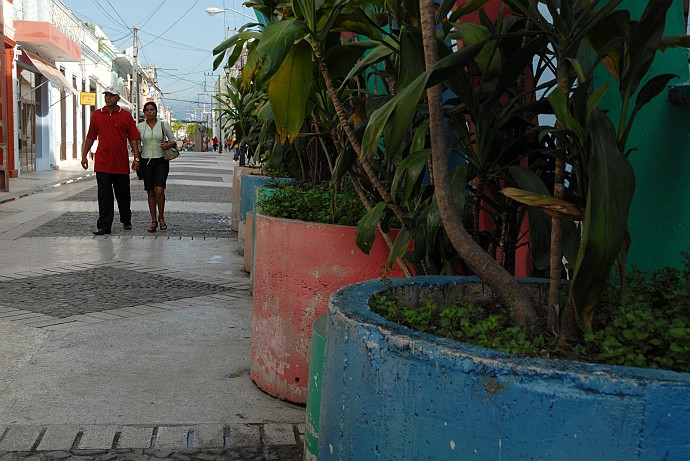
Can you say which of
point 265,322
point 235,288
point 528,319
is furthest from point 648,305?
point 235,288

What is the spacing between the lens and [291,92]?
8.36ft

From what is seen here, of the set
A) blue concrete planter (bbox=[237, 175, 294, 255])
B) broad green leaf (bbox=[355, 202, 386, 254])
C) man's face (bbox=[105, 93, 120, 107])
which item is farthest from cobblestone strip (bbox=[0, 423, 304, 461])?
man's face (bbox=[105, 93, 120, 107])

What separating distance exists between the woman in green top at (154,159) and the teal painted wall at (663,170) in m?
7.89

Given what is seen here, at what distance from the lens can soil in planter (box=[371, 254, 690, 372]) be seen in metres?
1.72

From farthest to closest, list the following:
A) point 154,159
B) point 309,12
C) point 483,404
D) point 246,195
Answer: point 154,159 < point 246,195 < point 309,12 < point 483,404

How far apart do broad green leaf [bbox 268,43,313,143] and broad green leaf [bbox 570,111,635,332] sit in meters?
1.07

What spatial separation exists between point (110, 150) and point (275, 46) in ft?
25.3

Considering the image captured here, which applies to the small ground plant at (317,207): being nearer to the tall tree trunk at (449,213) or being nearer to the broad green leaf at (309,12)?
the broad green leaf at (309,12)

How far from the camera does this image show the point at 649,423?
1.39 meters

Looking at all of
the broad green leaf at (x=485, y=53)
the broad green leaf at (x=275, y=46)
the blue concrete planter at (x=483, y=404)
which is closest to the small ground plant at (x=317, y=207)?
the broad green leaf at (x=485, y=53)

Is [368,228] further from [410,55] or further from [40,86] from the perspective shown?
[40,86]

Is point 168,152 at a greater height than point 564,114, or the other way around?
point 564,114

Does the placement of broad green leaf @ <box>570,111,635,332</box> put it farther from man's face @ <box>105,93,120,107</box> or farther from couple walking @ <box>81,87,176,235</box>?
man's face @ <box>105,93,120,107</box>

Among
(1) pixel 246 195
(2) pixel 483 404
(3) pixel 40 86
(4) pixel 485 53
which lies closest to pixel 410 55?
(4) pixel 485 53
